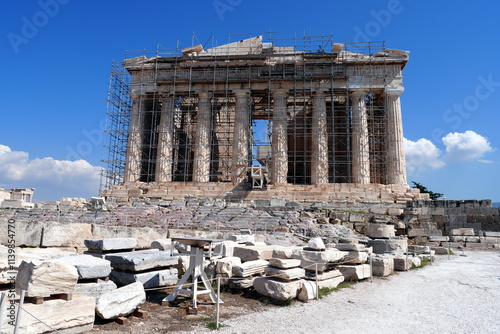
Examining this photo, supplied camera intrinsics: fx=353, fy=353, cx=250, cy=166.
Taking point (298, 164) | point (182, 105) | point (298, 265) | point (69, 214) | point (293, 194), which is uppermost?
point (182, 105)

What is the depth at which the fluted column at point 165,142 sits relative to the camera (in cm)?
3028

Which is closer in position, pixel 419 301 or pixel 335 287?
pixel 419 301

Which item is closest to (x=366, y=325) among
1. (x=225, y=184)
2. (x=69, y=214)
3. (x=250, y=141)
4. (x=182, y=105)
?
(x=69, y=214)

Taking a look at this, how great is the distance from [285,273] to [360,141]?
79.0 feet

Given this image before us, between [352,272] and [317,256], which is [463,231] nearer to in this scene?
[352,272]

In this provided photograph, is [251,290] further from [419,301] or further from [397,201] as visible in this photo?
[397,201]

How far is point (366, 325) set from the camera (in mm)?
5379

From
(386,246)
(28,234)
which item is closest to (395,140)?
(386,246)

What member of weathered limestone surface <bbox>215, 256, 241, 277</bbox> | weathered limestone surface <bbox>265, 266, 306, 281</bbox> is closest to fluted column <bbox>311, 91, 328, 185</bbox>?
weathered limestone surface <bbox>215, 256, 241, 277</bbox>

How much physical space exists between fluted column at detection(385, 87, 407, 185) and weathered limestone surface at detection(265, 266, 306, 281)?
23353mm

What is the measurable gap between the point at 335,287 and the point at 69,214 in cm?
1535

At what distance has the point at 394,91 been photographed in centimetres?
2902

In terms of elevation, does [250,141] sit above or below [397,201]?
above

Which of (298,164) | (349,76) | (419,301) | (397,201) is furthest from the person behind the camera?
(298,164)
